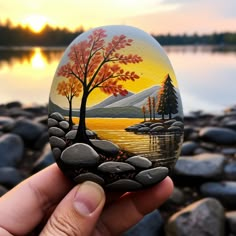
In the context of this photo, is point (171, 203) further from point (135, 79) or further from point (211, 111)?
point (211, 111)

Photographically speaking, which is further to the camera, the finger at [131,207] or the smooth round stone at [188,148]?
the smooth round stone at [188,148]

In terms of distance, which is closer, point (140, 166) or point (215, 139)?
point (140, 166)

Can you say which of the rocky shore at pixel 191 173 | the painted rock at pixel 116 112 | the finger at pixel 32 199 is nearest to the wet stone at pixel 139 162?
the painted rock at pixel 116 112

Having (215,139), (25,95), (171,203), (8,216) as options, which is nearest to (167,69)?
(8,216)

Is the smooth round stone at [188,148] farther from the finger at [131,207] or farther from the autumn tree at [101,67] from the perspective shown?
the autumn tree at [101,67]

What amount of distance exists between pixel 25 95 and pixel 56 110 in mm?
8057

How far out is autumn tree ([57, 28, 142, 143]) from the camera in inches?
55.2

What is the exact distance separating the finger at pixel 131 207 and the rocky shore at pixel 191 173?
102cm

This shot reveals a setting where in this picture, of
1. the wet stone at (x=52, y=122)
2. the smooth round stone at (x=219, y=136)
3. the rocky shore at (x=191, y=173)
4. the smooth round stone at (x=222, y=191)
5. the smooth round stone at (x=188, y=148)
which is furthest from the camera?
the smooth round stone at (x=219, y=136)

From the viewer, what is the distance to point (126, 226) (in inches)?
72.8

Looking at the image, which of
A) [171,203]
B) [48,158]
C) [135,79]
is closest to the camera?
[135,79]

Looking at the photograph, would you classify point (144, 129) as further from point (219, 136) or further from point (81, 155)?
point (219, 136)

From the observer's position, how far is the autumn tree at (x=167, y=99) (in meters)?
1.45

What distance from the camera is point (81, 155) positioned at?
1.43 metres
